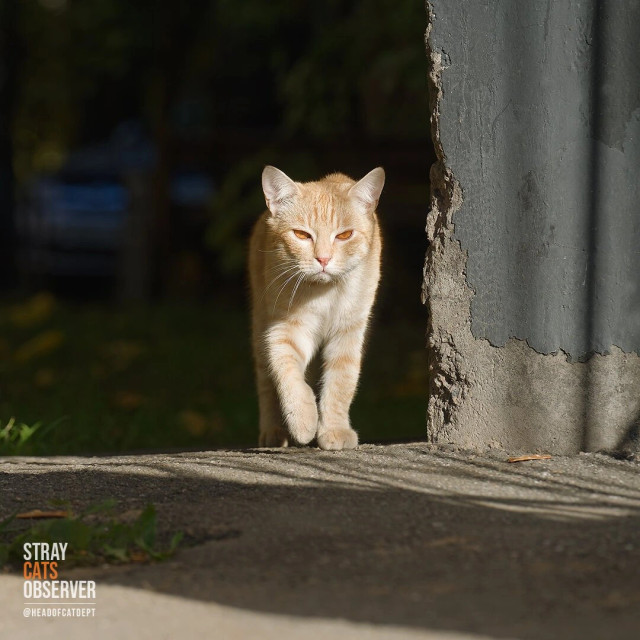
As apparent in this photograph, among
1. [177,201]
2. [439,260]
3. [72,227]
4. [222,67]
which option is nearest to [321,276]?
[439,260]

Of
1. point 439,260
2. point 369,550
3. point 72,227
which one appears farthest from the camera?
point 72,227

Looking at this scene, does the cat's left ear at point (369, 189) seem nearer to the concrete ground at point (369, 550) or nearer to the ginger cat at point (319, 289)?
the ginger cat at point (319, 289)

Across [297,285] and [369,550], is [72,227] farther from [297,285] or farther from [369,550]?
[369,550]

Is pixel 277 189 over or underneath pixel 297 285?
over

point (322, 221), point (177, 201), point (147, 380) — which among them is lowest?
point (147, 380)

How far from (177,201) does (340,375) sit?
30.1 feet

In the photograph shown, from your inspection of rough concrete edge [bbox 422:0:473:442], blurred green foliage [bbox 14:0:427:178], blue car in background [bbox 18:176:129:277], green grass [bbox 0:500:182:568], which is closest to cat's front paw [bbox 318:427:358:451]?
rough concrete edge [bbox 422:0:473:442]

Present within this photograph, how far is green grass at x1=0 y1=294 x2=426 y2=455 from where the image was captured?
21.6ft

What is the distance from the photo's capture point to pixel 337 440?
15.1 ft

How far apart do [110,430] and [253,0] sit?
20.6ft

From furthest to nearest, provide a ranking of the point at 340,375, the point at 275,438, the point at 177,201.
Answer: the point at 177,201
the point at 275,438
the point at 340,375

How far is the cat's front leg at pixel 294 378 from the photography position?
4609 mm

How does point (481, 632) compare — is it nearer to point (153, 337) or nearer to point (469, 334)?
point (469, 334)

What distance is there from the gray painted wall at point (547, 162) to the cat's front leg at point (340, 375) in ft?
2.86
